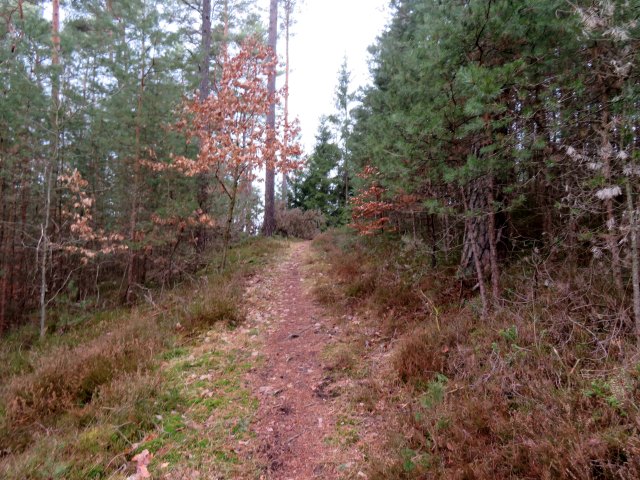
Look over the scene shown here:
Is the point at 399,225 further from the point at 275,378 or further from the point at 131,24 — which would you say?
the point at 131,24

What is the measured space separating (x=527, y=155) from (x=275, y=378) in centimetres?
406

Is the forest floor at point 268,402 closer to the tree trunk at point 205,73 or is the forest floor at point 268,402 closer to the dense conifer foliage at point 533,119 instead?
the dense conifer foliage at point 533,119

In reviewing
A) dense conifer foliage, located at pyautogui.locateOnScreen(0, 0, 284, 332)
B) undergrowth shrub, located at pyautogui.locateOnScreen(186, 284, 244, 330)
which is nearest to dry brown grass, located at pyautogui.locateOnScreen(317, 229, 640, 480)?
undergrowth shrub, located at pyautogui.locateOnScreen(186, 284, 244, 330)

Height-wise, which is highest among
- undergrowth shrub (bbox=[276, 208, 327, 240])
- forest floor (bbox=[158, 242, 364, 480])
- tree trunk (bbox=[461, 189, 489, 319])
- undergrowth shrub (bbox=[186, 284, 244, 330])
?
undergrowth shrub (bbox=[276, 208, 327, 240])

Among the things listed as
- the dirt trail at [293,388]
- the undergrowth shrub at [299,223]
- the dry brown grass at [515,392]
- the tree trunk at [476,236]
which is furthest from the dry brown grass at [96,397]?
the undergrowth shrub at [299,223]

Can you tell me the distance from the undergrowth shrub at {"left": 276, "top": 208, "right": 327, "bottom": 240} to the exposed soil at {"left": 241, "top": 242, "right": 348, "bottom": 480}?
936 cm

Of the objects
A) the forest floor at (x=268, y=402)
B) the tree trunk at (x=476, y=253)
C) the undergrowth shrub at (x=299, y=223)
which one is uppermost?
the undergrowth shrub at (x=299, y=223)

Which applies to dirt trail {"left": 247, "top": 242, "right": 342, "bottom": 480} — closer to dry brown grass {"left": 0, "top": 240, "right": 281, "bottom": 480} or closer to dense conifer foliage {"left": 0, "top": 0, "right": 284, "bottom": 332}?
dry brown grass {"left": 0, "top": 240, "right": 281, "bottom": 480}

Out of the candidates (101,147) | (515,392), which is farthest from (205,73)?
(515,392)

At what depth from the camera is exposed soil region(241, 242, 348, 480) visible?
124 inches

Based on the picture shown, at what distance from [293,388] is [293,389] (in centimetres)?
2

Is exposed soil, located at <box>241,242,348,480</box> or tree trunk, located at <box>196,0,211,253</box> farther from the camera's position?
tree trunk, located at <box>196,0,211,253</box>

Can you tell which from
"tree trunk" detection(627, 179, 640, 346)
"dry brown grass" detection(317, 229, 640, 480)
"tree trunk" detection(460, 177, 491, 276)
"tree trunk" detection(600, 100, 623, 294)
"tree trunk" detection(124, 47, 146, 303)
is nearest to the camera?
"dry brown grass" detection(317, 229, 640, 480)

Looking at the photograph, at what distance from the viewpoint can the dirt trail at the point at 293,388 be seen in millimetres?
3162
